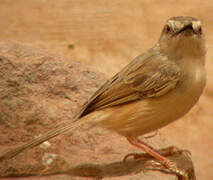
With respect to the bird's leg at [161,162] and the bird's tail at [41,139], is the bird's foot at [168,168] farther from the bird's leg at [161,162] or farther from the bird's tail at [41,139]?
the bird's tail at [41,139]

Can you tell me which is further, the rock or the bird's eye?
the rock

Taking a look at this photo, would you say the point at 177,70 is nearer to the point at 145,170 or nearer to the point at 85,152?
the point at 145,170

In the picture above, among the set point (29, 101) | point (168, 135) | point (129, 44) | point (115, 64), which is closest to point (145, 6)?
point (129, 44)

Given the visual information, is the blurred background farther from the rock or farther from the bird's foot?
the bird's foot

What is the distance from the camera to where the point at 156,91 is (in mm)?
3951

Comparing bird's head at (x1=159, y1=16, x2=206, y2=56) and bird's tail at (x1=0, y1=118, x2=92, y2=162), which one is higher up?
bird's head at (x1=159, y1=16, x2=206, y2=56)

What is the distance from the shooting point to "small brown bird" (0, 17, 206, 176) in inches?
151

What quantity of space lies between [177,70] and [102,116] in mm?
888

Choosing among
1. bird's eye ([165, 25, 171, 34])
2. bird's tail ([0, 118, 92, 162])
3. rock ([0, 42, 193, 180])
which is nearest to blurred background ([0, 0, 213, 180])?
rock ([0, 42, 193, 180])

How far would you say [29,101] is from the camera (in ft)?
16.4

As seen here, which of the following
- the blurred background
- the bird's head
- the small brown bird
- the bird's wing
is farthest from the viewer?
the blurred background

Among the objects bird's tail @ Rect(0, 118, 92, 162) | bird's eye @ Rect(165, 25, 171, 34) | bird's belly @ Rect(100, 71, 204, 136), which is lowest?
bird's tail @ Rect(0, 118, 92, 162)

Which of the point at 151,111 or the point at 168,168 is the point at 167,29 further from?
the point at 168,168

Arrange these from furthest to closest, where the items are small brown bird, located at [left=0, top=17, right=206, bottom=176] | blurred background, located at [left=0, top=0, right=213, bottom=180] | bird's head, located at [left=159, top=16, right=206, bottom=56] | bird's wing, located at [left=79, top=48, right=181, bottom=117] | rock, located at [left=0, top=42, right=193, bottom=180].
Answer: blurred background, located at [left=0, top=0, right=213, bottom=180] → rock, located at [left=0, top=42, right=193, bottom=180] → bird's wing, located at [left=79, top=48, right=181, bottom=117] → small brown bird, located at [left=0, top=17, right=206, bottom=176] → bird's head, located at [left=159, top=16, right=206, bottom=56]
